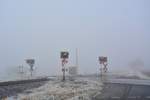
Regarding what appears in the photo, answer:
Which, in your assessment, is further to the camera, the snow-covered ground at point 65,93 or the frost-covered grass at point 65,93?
the frost-covered grass at point 65,93

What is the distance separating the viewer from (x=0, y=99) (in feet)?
33.7

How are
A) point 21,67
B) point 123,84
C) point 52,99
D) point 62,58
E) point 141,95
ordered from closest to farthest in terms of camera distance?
point 141,95
point 123,84
point 52,99
point 62,58
point 21,67

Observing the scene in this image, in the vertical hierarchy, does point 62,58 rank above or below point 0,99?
above

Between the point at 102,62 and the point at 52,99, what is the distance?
2804 centimetres

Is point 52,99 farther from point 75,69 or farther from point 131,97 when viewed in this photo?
point 75,69

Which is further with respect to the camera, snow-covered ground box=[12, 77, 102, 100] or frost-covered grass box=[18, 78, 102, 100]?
frost-covered grass box=[18, 78, 102, 100]

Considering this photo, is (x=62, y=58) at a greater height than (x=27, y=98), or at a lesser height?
greater

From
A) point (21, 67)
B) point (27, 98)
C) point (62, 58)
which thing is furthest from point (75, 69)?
point (27, 98)

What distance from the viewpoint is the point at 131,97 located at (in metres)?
6.20

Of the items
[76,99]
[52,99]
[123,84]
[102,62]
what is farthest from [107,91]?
[102,62]

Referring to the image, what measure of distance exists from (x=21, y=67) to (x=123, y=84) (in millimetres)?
61254

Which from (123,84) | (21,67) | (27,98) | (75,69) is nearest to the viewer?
(123,84)

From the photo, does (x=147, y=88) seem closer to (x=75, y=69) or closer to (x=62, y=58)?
(x=62, y=58)

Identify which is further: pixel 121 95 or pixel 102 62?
pixel 102 62
